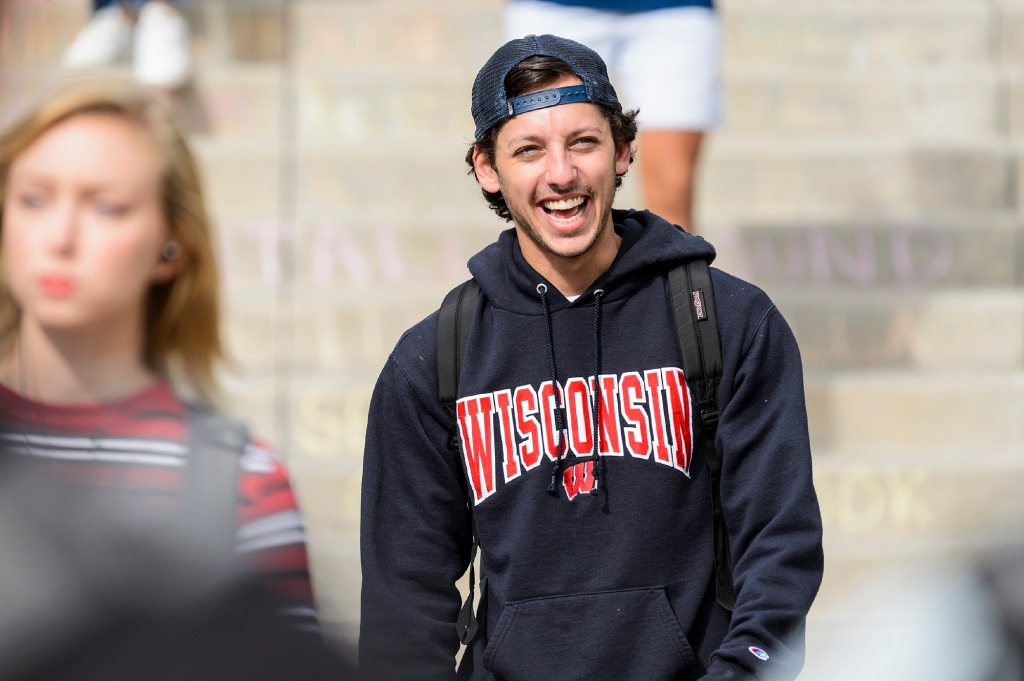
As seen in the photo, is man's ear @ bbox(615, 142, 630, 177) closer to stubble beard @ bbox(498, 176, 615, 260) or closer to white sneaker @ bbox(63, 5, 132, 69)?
stubble beard @ bbox(498, 176, 615, 260)

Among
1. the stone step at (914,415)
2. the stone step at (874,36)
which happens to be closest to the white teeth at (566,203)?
the stone step at (914,415)

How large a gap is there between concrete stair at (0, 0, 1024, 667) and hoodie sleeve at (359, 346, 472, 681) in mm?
2256

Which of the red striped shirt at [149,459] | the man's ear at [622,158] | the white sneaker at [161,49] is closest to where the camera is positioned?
the red striped shirt at [149,459]

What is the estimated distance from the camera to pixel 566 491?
238cm

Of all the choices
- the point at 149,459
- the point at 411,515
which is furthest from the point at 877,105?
the point at 149,459

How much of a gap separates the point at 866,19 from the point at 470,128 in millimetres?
2117

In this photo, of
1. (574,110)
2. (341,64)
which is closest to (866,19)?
(341,64)

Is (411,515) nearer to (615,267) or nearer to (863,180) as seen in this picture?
(615,267)

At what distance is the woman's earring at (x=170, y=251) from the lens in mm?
1845

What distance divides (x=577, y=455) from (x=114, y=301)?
894 millimetres

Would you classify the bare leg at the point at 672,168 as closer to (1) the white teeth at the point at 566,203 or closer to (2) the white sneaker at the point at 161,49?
(1) the white teeth at the point at 566,203

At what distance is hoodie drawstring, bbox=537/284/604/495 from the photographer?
239 centimetres

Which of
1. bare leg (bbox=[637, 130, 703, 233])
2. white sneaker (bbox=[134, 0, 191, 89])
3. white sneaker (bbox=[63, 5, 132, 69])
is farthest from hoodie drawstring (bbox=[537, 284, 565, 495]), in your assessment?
white sneaker (bbox=[63, 5, 132, 69])

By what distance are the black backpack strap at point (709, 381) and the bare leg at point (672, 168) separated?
2.22 metres
